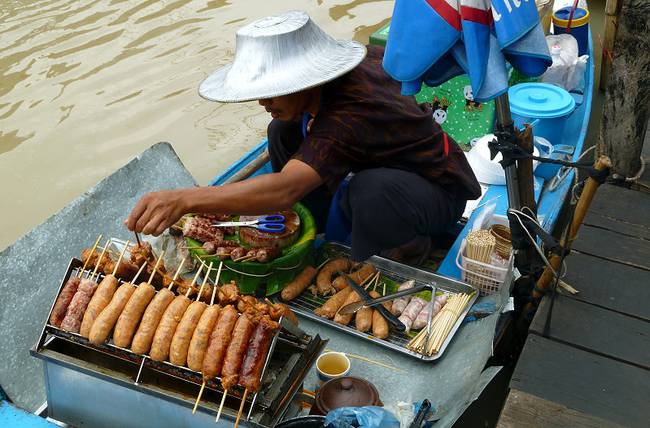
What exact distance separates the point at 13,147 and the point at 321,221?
4.84m

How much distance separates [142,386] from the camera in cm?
295

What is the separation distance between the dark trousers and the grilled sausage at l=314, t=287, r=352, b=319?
289 millimetres

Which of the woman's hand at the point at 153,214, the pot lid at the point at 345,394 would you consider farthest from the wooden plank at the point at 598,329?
the woman's hand at the point at 153,214

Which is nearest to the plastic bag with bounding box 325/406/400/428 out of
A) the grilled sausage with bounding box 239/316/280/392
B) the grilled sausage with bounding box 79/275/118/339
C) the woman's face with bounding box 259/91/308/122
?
the grilled sausage with bounding box 239/316/280/392

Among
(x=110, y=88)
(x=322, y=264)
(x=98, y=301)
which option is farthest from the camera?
(x=110, y=88)

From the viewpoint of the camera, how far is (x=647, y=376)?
9.36ft

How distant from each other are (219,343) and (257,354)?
0.19 meters

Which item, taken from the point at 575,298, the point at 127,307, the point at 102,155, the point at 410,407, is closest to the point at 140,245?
the point at 127,307

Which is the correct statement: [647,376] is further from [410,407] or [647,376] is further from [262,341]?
[262,341]

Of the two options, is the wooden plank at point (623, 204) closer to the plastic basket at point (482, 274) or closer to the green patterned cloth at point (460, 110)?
the plastic basket at point (482, 274)

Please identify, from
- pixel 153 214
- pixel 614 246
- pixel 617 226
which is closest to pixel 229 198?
pixel 153 214

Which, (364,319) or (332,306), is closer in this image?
(364,319)

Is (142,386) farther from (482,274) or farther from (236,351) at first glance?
(482,274)

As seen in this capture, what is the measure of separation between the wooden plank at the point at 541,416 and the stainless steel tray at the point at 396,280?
973mm
